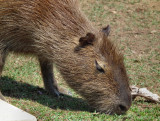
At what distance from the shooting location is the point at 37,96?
5785 mm

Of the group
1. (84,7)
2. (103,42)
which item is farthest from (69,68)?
(84,7)

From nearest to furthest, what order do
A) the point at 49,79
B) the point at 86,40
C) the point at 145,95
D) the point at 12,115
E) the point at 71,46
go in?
1. the point at 12,115
2. the point at 86,40
3. the point at 71,46
4. the point at 145,95
5. the point at 49,79

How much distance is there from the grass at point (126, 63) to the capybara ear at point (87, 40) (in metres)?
1.03

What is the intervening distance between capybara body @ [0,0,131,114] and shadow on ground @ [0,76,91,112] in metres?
0.43

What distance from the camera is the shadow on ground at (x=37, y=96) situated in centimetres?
535

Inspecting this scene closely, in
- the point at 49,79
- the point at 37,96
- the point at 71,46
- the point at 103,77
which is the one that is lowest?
the point at 37,96

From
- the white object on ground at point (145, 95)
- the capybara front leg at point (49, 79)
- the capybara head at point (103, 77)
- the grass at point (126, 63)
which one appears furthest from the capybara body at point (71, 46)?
the white object on ground at point (145, 95)

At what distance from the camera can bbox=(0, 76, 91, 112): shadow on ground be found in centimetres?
535

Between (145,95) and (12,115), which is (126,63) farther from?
(12,115)

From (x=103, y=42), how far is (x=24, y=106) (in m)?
1.53

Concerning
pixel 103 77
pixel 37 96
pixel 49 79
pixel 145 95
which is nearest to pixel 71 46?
pixel 103 77

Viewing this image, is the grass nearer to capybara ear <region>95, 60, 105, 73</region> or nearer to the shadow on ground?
the shadow on ground

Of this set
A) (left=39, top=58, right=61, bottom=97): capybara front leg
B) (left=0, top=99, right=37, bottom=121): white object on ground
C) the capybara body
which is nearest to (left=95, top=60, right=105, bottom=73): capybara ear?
the capybara body

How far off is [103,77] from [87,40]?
0.61 m
